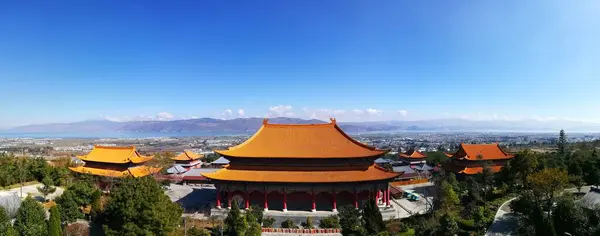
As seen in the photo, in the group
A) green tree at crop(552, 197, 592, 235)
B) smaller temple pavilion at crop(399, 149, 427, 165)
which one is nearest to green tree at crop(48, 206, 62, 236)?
green tree at crop(552, 197, 592, 235)

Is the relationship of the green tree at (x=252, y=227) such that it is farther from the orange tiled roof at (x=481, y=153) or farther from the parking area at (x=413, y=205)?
the orange tiled roof at (x=481, y=153)

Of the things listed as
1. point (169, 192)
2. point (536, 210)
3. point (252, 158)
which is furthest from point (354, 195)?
point (169, 192)

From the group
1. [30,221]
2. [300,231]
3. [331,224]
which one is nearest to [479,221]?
[331,224]

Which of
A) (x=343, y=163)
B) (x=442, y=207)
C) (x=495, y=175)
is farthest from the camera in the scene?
(x=495, y=175)

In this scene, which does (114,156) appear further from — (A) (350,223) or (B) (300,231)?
(A) (350,223)

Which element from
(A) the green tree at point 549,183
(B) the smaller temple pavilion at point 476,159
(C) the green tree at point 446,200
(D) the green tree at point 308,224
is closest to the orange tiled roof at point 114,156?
(D) the green tree at point 308,224

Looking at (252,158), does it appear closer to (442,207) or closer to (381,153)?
(381,153)
